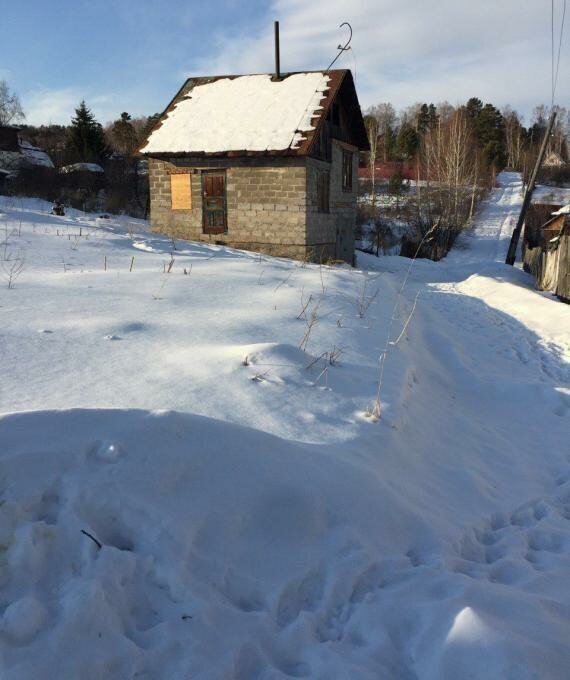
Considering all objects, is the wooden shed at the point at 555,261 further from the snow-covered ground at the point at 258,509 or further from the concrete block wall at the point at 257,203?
the snow-covered ground at the point at 258,509

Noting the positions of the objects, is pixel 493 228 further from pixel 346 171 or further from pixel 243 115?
pixel 243 115

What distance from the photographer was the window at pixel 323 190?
47.0 feet

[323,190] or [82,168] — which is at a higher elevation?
[82,168]

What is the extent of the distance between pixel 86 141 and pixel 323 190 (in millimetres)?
22749

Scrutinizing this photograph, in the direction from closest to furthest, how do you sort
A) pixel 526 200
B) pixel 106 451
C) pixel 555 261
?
pixel 106 451, pixel 555 261, pixel 526 200

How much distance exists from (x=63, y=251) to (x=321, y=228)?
8.50 m

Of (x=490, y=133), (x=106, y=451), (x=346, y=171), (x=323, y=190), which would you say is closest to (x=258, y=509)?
(x=106, y=451)

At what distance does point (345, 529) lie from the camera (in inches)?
85.0

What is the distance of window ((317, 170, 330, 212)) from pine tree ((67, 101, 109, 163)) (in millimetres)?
21506

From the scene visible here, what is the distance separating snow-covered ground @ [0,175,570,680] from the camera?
1.54m

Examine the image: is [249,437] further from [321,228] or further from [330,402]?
[321,228]

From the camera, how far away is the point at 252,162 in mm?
13359

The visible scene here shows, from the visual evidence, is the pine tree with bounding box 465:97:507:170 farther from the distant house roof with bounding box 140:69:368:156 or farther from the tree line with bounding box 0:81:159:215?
the distant house roof with bounding box 140:69:368:156

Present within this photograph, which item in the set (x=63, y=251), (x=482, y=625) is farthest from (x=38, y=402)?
(x=63, y=251)
